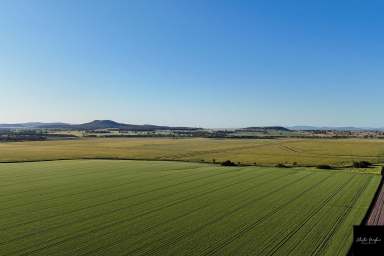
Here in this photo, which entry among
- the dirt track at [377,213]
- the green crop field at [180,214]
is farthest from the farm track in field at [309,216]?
the dirt track at [377,213]

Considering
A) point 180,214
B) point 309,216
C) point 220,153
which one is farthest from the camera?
point 220,153

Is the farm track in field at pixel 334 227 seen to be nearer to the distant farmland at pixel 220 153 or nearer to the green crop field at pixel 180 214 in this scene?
the green crop field at pixel 180 214

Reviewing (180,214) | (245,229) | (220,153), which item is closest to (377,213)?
(245,229)

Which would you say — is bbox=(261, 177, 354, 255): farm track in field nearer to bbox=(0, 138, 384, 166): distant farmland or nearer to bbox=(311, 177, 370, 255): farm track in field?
bbox=(311, 177, 370, 255): farm track in field

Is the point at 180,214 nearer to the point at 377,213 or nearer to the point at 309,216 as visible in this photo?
the point at 309,216

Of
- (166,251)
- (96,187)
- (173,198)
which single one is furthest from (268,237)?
(96,187)

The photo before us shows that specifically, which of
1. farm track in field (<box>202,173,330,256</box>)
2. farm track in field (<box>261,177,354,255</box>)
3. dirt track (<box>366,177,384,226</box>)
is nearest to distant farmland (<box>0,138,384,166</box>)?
farm track in field (<box>261,177,354,255</box>)

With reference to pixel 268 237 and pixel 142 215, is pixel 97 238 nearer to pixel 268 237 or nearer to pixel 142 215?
pixel 142 215

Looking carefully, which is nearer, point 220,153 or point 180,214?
point 180,214
